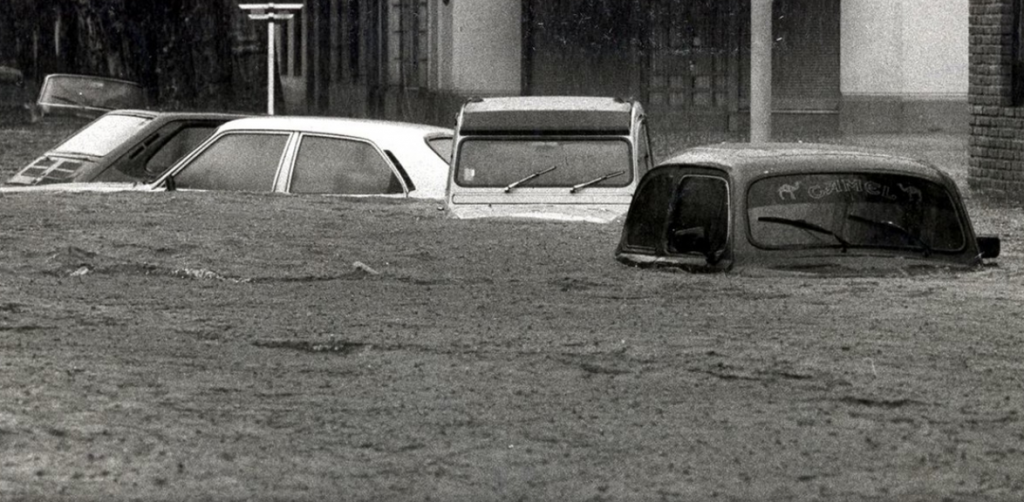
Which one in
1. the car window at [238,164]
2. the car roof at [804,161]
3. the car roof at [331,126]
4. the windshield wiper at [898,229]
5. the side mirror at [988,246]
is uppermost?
the car roof at [331,126]

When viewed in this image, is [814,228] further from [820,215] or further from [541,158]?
[541,158]

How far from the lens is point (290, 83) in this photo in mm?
51125

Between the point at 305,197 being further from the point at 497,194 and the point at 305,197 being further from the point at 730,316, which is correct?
the point at 730,316

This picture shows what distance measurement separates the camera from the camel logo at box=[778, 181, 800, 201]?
10859 millimetres

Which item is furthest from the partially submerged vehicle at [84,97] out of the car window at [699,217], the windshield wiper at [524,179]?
the car window at [699,217]

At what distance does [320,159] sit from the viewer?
1520 centimetres

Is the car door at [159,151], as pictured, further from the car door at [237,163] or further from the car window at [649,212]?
the car window at [649,212]

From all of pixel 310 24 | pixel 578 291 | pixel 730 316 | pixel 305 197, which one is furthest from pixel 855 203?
pixel 310 24

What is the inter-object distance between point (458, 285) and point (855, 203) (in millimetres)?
3070

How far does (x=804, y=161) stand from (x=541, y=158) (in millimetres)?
4045

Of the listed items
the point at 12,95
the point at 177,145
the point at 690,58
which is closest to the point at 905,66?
the point at 690,58

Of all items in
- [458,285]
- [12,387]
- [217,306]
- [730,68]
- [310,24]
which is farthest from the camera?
[310,24]

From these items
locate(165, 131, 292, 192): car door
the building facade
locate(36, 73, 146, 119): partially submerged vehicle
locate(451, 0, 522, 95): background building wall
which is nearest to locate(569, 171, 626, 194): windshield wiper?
locate(165, 131, 292, 192): car door

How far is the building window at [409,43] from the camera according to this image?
1633 inches
